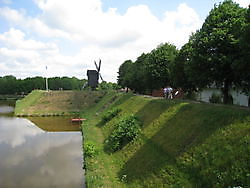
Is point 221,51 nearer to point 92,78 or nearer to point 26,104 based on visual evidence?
point 26,104

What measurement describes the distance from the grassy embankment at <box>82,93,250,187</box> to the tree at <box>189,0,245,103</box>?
3.05 m

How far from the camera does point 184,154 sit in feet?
39.7

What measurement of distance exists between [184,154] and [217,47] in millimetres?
9086

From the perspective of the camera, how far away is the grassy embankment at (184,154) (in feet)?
31.4

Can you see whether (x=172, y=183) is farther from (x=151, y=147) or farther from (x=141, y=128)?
(x=141, y=128)

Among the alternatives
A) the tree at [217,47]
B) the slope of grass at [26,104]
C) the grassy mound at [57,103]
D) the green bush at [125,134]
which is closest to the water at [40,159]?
the green bush at [125,134]

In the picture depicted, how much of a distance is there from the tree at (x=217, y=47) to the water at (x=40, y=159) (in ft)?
39.9

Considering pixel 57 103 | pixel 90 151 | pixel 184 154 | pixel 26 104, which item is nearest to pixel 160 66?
pixel 90 151

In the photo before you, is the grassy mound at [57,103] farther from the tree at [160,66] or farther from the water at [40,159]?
the tree at [160,66]

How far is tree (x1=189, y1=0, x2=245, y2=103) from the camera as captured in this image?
Result: 16.6 meters

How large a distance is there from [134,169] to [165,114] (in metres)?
6.26

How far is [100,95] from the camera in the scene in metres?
61.9

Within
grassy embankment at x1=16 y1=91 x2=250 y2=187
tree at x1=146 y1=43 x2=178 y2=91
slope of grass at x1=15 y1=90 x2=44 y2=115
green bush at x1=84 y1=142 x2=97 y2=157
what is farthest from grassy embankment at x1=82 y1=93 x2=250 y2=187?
slope of grass at x1=15 y1=90 x2=44 y2=115

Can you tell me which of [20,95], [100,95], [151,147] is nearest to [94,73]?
[100,95]
